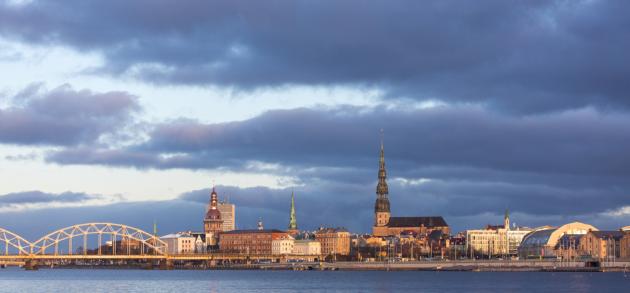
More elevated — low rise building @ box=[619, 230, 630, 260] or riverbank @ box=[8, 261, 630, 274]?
low rise building @ box=[619, 230, 630, 260]

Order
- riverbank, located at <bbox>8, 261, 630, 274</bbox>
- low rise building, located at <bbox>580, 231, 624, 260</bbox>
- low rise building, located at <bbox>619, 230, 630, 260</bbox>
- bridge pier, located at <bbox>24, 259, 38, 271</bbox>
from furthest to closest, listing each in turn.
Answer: low rise building, located at <bbox>580, 231, 624, 260</bbox>
bridge pier, located at <bbox>24, 259, 38, 271</bbox>
low rise building, located at <bbox>619, 230, 630, 260</bbox>
riverbank, located at <bbox>8, 261, 630, 274</bbox>

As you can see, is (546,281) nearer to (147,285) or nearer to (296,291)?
(296,291)

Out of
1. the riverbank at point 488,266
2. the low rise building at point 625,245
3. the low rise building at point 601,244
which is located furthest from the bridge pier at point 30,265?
the low rise building at point 625,245

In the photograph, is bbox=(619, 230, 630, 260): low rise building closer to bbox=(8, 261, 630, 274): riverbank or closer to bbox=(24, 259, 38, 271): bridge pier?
bbox=(8, 261, 630, 274): riverbank

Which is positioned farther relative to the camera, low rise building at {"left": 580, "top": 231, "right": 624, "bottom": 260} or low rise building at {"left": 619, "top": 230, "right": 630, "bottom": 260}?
low rise building at {"left": 580, "top": 231, "right": 624, "bottom": 260}

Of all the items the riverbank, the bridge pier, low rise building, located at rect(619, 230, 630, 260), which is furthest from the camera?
the bridge pier

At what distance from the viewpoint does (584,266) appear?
170375mm

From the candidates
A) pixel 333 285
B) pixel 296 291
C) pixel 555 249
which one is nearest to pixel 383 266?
pixel 555 249

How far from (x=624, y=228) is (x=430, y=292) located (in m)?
105

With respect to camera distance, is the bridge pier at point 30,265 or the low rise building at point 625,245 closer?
the low rise building at point 625,245

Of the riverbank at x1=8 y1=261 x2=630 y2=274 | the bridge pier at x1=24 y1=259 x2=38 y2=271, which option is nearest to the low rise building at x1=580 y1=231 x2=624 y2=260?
the riverbank at x1=8 y1=261 x2=630 y2=274

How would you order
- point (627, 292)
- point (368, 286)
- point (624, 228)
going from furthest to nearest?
point (624, 228) → point (368, 286) → point (627, 292)

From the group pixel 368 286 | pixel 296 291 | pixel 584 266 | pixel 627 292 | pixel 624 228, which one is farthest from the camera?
pixel 624 228

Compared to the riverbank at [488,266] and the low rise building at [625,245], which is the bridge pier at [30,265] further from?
the low rise building at [625,245]
